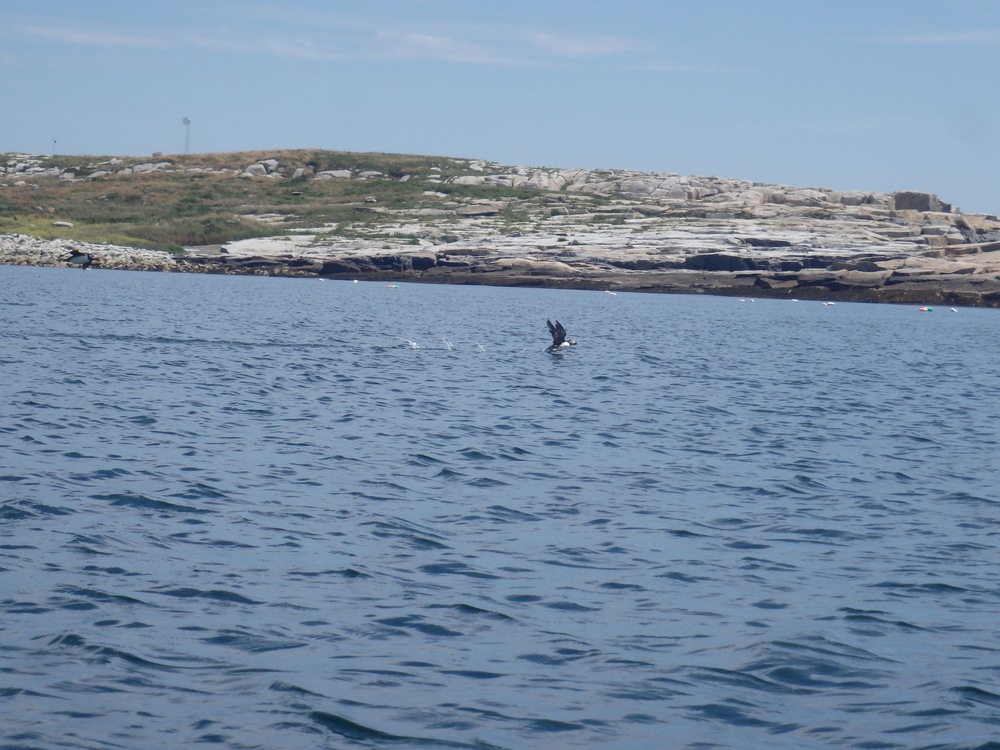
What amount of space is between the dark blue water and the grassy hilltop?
80.1 m

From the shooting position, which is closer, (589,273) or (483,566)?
(483,566)

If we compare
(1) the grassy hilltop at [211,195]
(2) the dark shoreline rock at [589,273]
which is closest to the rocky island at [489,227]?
(2) the dark shoreline rock at [589,273]

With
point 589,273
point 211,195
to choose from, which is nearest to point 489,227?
point 589,273

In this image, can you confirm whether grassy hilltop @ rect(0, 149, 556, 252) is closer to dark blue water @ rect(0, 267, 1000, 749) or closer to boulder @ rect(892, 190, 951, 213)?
boulder @ rect(892, 190, 951, 213)

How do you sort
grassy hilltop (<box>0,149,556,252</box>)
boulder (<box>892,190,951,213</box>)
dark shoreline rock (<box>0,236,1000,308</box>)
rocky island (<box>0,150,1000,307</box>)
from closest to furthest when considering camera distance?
dark shoreline rock (<box>0,236,1000,308</box>) → rocky island (<box>0,150,1000,307</box>) → grassy hilltop (<box>0,149,556,252</box>) → boulder (<box>892,190,951,213</box>)

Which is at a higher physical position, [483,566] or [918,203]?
[918,203]

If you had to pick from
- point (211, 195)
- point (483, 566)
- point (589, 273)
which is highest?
point (211, 195)

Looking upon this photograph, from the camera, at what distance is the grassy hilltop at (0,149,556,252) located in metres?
105

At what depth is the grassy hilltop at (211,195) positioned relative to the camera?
105m

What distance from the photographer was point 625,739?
25.8 ft

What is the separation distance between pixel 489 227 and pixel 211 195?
123ft

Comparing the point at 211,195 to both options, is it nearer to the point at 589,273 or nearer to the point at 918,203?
the point at 589,273

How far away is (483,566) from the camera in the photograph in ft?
38.3

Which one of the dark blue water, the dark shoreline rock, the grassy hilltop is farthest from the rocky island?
the dark blue water
